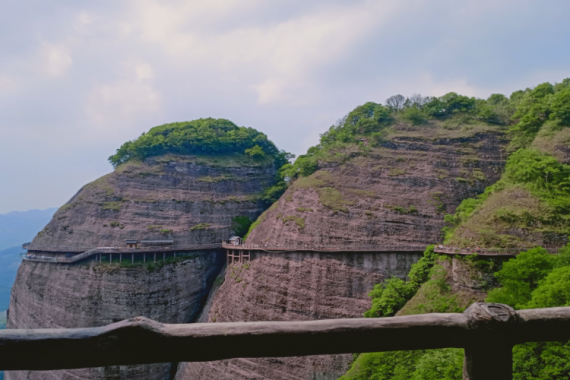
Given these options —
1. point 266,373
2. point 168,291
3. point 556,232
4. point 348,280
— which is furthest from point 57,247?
point 556,232

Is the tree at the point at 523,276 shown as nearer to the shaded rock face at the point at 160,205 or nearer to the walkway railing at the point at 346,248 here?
the walkway railing at the point at 346,248

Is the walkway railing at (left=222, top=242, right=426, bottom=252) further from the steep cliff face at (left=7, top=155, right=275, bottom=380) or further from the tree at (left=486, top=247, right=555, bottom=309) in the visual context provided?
the steep cliff face at (left=7, top=155, right=275, bottom=380)

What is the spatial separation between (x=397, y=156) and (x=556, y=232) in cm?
1621

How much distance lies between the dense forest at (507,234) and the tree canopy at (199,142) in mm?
11093

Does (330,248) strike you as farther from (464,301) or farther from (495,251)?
(495,251)

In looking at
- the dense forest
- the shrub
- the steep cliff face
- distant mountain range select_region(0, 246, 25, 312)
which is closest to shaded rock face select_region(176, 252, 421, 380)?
the dense forest

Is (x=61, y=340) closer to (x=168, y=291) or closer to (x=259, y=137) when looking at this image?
(x=168, y=291)

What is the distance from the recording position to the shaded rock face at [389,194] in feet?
99.1

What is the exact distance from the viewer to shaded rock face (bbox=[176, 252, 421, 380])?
84.5 ft

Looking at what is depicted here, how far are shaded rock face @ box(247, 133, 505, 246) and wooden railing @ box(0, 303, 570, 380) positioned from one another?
27277 mm

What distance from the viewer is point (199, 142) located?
45.2 meters

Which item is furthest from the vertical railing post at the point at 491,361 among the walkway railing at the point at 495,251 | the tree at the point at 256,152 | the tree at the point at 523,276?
the tree at the point at 256,152

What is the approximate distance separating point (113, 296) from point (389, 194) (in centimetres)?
2792

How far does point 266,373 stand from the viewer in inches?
1020
